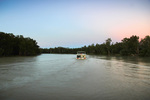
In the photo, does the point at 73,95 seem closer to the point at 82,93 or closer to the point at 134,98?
the point at 82,93

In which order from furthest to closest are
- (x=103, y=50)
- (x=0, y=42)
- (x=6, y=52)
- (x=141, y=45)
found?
(x=103, y=50) → (x=141, y=45) → (x=6, y=52) → (x=0, y=42)

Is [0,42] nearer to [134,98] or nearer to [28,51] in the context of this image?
[28,51]

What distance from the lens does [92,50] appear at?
455 feet

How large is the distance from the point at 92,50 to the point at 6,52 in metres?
99.1

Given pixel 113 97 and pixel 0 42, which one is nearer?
pixel 113 97

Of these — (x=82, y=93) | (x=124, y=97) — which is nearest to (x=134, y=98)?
(x=124, y=97)

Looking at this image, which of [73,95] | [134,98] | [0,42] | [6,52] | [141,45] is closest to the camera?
[134,98]

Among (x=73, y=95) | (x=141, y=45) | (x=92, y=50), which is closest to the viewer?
(x=73, y=95)

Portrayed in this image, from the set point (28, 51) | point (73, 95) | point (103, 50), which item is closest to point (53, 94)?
point (73, 95)

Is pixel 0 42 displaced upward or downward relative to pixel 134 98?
upward

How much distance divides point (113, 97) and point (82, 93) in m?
1.27

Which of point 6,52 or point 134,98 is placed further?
point 6,52

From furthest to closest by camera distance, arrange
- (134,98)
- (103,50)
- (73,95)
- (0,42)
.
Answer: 1. (103,50)
2. (0,42)
3. (73,95)
4. (134,98)

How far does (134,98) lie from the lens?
4.47 metres
